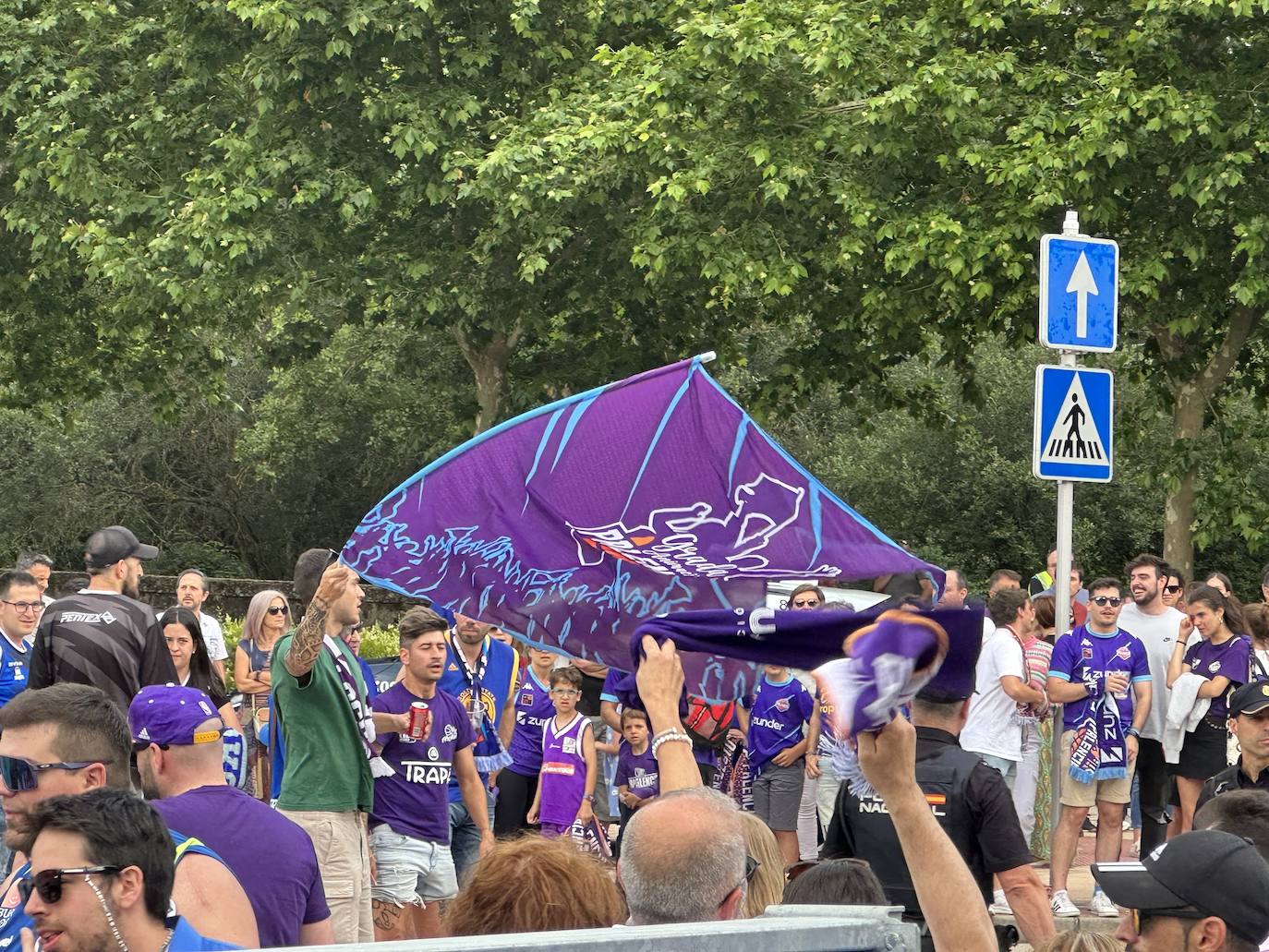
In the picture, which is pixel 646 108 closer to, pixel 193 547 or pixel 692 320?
pixel 692 320

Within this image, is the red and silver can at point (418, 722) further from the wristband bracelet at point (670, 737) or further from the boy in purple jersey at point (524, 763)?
the wristband bracelet at point (670, 737)

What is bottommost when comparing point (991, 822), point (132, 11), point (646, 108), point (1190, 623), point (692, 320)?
point (991, 822)

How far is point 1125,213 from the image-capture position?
717 inches

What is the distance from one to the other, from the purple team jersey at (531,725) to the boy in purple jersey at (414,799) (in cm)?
294

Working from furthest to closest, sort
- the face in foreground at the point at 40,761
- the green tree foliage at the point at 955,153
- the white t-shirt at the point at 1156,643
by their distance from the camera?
the green tree foliage at the point at 955,153, the white t-shirt at the point at 1156,643, the face in foreground at the point at 40,761

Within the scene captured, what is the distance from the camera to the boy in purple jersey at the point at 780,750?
10570 mm

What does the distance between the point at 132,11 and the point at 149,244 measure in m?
3.61

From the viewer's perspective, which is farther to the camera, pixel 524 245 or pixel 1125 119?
pixel 524 245

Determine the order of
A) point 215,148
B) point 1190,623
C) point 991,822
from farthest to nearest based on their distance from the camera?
point 215,148 → point 1190,623 → point 991,822

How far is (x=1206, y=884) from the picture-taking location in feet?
11.5

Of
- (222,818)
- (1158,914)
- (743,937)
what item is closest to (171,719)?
(222,818)

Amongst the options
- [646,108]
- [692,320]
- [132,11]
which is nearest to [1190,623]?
[646,108]

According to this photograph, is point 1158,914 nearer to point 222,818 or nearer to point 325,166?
point 222,818

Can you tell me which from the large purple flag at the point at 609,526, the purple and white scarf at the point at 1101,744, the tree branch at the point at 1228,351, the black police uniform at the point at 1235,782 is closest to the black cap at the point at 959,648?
the large purple flag at the point at 609,526
